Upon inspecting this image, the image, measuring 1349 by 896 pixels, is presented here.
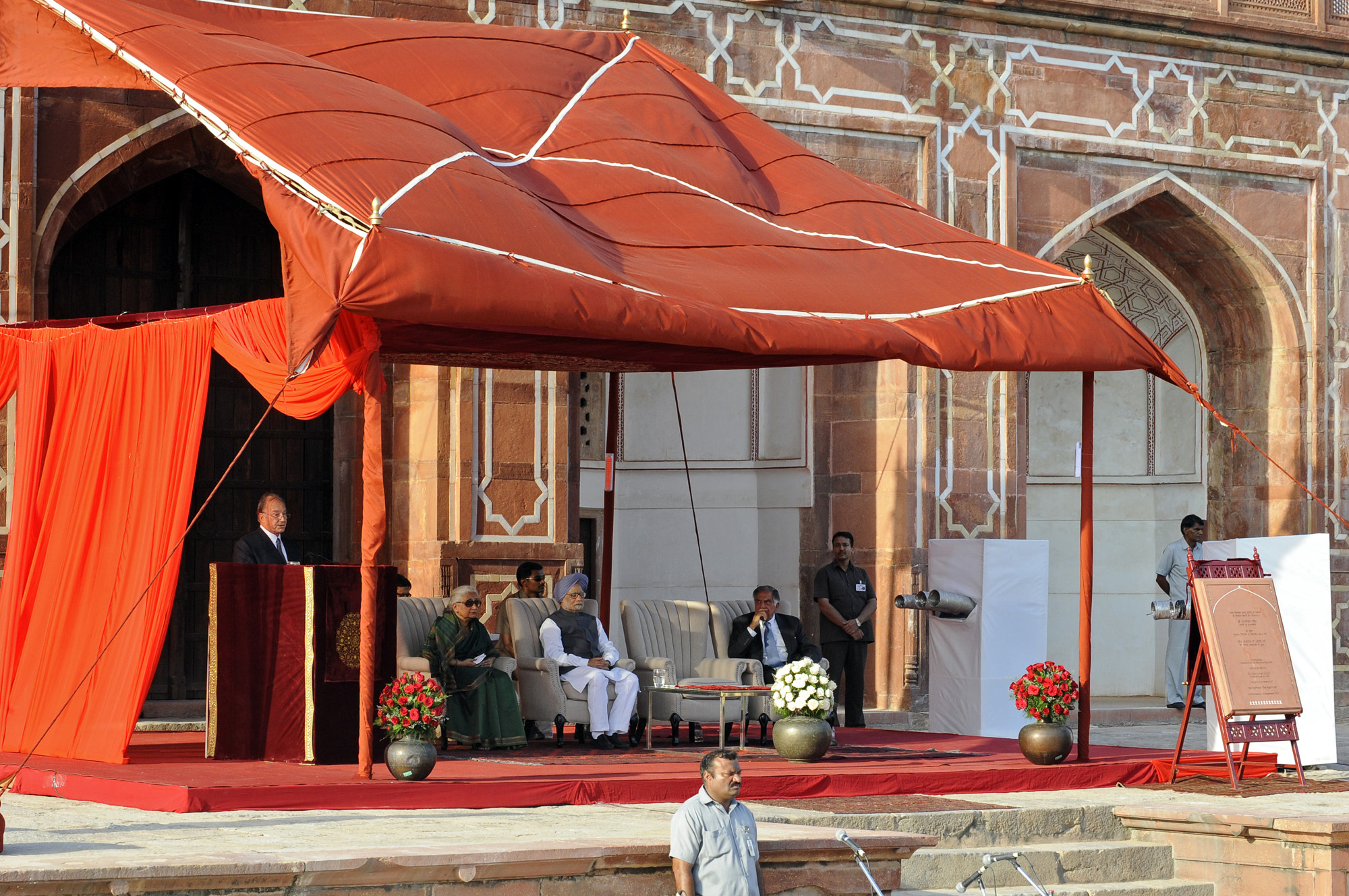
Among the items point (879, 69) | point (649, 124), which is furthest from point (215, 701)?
point (879, 69)

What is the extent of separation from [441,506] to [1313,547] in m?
5.98

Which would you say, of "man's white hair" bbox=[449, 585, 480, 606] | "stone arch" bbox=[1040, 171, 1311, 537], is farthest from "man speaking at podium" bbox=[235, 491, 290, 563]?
"stone arch" bbox=[1040, 171, 1311, 537]

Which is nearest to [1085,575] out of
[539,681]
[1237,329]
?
[539,681]

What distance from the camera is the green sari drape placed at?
33.7 ft

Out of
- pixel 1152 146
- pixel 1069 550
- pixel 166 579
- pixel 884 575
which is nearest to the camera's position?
pixel 166 579

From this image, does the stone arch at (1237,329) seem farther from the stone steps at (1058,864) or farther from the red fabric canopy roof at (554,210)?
the stone steps at (1058,864)

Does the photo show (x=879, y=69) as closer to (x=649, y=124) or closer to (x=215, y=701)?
(x=649, y=124)

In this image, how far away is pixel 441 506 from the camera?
13203 millimetres

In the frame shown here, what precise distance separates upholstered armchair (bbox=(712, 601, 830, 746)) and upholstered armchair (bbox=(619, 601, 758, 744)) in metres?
0.04

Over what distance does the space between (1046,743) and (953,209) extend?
609 centimetres

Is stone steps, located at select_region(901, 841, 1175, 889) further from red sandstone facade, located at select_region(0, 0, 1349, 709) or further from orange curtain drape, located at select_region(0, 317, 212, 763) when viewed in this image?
red sandstone facade, located at select_region(0, 0, 1349, 709)

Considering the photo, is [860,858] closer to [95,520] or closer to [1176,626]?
[95,520]

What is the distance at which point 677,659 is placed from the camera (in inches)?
452

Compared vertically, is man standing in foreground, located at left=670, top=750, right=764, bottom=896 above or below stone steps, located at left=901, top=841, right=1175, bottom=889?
above
